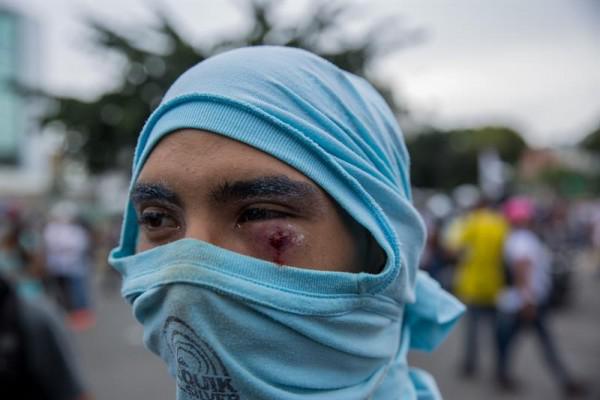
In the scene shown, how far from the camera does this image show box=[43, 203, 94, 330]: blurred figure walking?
7.78 m

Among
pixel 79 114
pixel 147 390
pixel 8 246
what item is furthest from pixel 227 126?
pixel 8 246

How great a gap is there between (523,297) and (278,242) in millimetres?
4335

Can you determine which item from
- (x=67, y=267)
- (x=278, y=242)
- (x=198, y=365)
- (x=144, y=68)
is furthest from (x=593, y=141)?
(x=198, y=365)

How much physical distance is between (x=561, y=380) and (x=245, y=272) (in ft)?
16.1

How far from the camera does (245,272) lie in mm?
947

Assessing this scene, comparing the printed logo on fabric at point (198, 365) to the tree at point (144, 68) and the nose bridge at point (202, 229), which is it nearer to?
the nose bridge at point (202, 229)

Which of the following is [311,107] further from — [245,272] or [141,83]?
[141,83]

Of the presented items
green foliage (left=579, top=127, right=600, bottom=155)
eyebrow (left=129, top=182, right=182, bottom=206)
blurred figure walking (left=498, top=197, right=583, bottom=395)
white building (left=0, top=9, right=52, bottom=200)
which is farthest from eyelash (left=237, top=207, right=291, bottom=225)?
green foliage (left=579, top=127, right=600, bottom=155)

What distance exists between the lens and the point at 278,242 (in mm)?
980

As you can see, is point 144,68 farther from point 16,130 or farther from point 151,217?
point 16,130

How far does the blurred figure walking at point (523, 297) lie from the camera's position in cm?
474

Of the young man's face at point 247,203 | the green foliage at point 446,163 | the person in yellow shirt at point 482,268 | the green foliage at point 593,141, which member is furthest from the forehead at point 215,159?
the green foliage at point 593,141

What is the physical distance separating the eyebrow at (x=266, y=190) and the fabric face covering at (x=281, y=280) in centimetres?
3

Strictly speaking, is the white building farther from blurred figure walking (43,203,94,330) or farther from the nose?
the nose
